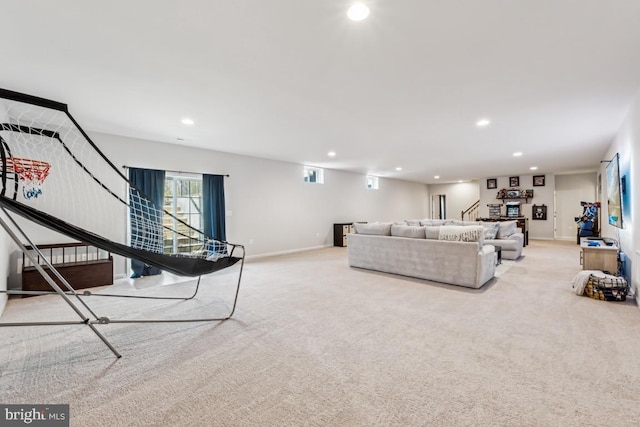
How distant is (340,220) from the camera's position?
8.80m

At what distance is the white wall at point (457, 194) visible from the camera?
495 inches

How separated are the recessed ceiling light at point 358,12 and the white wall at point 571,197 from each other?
1125 centimetres

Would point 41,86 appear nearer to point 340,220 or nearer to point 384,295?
point 384,295

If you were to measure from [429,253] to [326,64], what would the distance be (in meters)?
3.07

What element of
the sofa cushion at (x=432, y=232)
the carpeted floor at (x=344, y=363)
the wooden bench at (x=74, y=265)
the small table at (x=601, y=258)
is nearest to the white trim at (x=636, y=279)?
the carpeted floor at (x=344, y=363)

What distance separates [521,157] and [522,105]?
405 cm

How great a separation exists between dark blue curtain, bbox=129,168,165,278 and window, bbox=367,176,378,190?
6936 millimetres

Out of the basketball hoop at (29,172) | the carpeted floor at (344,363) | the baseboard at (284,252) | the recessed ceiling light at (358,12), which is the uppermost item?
the recessed ceiling light at (358,12)

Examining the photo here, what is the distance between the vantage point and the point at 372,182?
10383 mm

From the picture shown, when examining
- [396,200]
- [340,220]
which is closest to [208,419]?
[340,220]

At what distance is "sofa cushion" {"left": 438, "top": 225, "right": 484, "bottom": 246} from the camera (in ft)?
13.0

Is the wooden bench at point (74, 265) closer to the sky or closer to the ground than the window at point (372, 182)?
closer to the ground

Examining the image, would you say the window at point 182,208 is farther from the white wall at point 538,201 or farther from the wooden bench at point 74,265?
the white wall at point 538,201

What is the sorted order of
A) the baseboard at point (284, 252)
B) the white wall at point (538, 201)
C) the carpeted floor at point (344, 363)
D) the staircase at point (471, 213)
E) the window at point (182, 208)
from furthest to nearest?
the staircase at point (471, 213) → the white wall at point (538, 201) → the baseboard at point (284, 252) → the window at point (182, 208) → the carpeted floor at point (344, 363)
